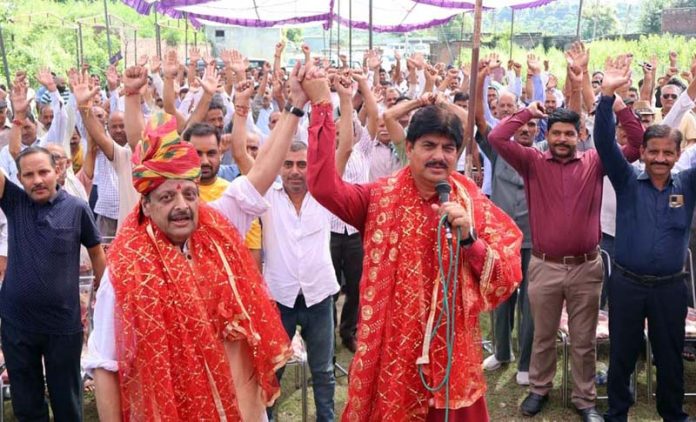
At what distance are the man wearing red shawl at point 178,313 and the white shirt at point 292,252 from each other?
5.08ft

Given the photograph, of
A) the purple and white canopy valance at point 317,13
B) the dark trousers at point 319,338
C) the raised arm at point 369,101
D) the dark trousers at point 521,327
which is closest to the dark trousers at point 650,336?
the dark trousers at point 521,327

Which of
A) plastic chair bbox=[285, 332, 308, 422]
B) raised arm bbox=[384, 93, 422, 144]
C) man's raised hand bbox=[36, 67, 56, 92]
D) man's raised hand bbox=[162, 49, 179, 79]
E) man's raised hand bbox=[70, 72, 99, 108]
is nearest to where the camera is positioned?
raised arm bbox=[384, 93, 422, 144]

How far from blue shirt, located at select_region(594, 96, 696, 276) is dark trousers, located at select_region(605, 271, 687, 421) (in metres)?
0.13

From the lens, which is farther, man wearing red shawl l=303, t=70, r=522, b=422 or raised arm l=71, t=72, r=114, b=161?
raised arm l=71, t=72, r=114, b=161

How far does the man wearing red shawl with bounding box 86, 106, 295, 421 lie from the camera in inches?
98.6

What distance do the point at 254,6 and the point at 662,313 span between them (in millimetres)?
9719

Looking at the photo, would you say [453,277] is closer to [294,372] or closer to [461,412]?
[461,412]

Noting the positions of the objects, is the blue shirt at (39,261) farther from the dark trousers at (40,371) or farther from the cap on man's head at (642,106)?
the cap on man's head at (642,106)

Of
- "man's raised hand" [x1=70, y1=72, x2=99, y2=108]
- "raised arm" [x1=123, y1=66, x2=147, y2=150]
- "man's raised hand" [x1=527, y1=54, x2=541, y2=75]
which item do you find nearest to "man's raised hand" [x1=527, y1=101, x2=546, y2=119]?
"raised arm" [x1=123, y1=66, x2=147, y2=150]

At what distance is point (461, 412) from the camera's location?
299 centimetres

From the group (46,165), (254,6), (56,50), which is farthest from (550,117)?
(56,50)

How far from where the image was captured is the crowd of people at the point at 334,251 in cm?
265

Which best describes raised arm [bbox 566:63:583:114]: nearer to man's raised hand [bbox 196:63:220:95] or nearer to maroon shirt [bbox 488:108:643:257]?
maroon shirt [bbox 488:108:643:257]

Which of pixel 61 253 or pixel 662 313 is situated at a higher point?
pixel 61 253
